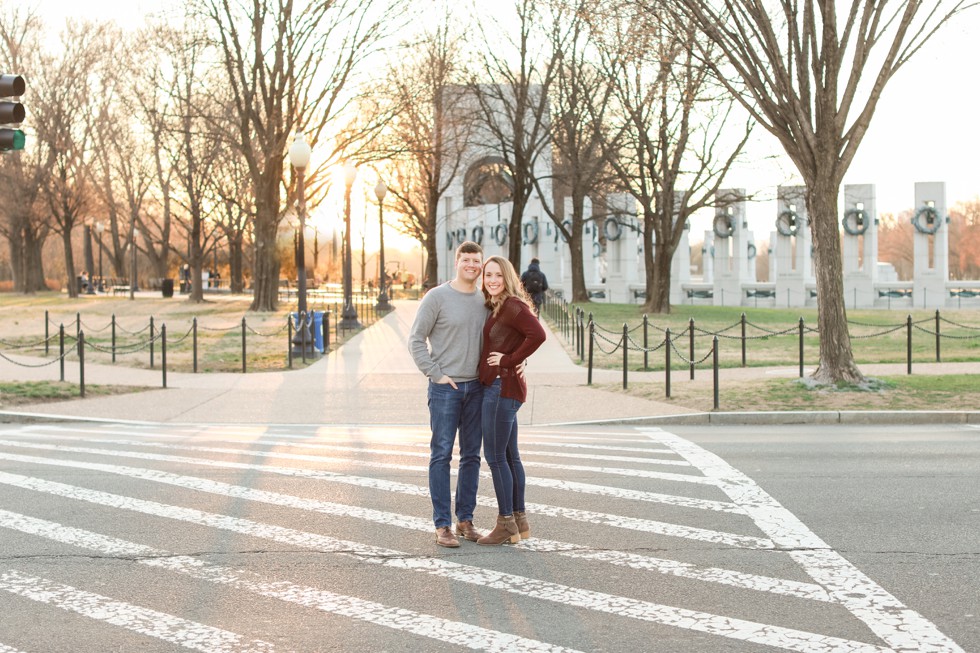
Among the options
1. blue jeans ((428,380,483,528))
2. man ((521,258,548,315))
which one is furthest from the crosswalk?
man ((521,258,548,315))

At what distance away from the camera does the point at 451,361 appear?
6.75 metres

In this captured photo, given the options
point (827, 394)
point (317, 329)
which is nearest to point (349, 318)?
point (317, 329)

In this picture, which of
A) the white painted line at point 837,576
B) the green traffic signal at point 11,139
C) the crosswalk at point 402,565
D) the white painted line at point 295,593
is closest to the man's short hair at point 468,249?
the crosswalk at point 402,565

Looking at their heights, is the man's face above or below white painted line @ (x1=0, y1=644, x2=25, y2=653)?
above

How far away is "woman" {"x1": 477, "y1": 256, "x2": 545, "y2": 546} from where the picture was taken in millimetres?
6645

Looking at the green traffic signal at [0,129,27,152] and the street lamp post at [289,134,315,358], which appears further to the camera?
the street lamp post at [289,134,315,358]

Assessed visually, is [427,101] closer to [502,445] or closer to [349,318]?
[349,318]

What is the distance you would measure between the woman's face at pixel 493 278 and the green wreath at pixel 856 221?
42349 millimetres

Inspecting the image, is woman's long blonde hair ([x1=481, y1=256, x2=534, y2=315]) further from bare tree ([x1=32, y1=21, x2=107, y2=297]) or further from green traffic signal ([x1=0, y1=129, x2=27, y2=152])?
bare tree ([x1=32, y1=21, x2=107, y2=297])

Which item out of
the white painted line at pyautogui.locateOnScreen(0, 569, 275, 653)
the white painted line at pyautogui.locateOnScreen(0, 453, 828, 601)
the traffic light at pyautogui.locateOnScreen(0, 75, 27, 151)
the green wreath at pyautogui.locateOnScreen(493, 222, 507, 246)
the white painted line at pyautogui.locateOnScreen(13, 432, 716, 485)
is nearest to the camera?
the white painted line at pyautogui.locateOnScreen(0, 569, 275, 653)

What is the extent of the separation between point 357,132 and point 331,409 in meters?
25.6

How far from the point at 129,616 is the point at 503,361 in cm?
257

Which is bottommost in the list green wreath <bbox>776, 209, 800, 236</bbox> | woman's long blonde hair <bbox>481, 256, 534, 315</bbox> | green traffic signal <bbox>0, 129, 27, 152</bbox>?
woman's long blonde hair <bbox>481, 256, 534, 315</bbox>

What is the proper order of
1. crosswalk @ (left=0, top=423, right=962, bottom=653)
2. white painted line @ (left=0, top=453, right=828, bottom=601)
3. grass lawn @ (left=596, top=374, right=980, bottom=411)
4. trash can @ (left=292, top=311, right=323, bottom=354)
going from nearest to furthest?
1. crosswalk @ (left=0, top=423, right=962, bottom=653)
2. white painted line @ (left=0, top=453, right=828, bottom=601)
3. grass lawn @ (left=596, top=374, right=980, bottom=411)
4. trash can @ (left=292, top=311, right=323, bottom=354)
